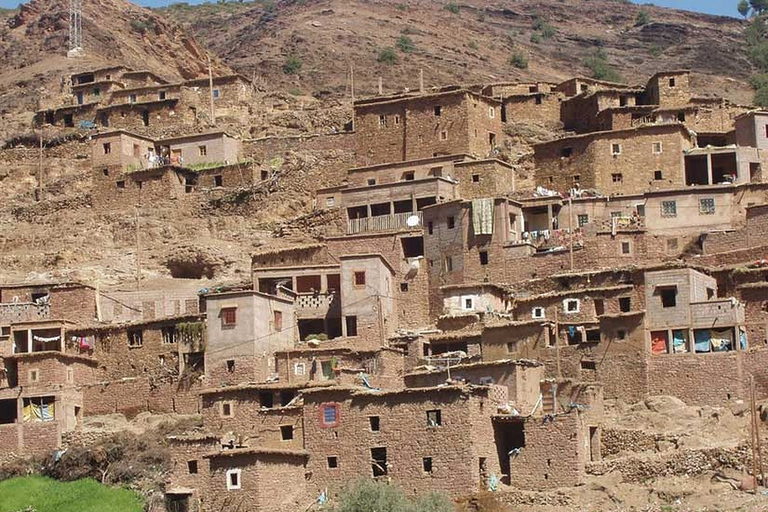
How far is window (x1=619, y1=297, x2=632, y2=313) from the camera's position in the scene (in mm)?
48806

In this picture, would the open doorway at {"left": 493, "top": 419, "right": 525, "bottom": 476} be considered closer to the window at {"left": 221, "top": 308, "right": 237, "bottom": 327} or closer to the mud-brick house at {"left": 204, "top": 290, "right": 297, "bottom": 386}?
the mud-brick house at {"left": 204, "top": 290, "right": 297, "bottom": 386}

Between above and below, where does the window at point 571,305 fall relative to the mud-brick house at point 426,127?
below

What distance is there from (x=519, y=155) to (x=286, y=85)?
2613 centimetres

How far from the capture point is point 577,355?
4791cm

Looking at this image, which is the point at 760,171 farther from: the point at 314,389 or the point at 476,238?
the point at 314,389

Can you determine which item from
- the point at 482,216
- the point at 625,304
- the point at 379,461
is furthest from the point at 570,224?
the point at 379,461

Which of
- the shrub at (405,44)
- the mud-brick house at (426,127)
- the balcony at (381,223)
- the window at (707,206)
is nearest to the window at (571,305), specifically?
the window at (707,206)

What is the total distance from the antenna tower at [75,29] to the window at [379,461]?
137ft

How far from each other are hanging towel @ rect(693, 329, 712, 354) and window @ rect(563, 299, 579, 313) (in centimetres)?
389

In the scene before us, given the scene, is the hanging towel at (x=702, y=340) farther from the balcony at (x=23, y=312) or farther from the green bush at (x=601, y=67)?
the green bush at (x=601, y=67)

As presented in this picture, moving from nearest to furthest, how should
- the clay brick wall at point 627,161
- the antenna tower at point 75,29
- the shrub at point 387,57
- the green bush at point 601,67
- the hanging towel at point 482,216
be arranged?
the hanging towel at point 482,216 < the clay brick wall at point 627,161 < the antenna tower at point 75,29 < the shrub at point 387,57 < the green bush at point 601,67

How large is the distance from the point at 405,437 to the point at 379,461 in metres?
1.03

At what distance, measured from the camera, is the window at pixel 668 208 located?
55625 millimetres

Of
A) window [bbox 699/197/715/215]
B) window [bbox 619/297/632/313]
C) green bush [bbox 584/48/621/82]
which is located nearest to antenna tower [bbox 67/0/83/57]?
green bush [bbox 584/48/621/82]
